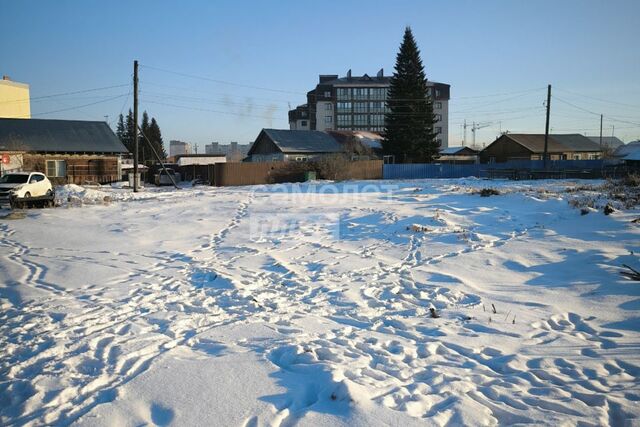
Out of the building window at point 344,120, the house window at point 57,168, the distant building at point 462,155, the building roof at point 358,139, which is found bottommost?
the house window at point 57,168

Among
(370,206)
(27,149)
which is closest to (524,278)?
(370,206)

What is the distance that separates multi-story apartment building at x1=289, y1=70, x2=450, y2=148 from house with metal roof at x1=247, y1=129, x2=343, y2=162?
1758 inches

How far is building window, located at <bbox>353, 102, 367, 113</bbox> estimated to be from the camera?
99000 mm

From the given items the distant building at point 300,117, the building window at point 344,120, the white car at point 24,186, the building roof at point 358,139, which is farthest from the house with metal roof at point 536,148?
the white car at point 24,186

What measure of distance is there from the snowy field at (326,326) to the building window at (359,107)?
289ft

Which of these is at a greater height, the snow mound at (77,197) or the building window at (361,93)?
the building window at (361,93)

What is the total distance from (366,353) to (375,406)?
1.31m

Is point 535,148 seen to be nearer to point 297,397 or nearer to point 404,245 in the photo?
point 404,245

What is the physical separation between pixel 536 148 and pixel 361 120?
4731 cm

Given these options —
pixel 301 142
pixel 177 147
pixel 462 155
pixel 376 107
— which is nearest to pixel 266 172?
pixel 301 142

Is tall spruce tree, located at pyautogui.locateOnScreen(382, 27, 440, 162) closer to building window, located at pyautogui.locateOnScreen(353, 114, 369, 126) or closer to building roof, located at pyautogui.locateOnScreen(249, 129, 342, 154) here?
building roof, located at pyautogui.locateOnScreen(249, 129, 342, 154)

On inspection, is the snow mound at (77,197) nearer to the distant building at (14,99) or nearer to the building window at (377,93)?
the distant building at (14,99)

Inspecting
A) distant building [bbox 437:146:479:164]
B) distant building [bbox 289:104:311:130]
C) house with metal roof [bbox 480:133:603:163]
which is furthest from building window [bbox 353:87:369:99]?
house with metal roof [bbox 480:133:603:163]

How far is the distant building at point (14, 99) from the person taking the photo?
168 ft
